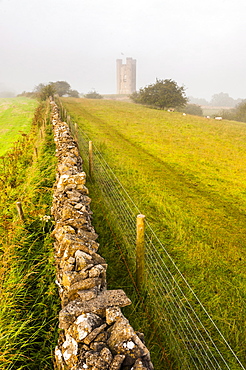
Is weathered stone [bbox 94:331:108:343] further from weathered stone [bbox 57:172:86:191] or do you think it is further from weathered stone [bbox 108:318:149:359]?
weathered stone [bbox 57:172:86:191]

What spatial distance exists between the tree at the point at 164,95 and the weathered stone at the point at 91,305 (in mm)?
47728

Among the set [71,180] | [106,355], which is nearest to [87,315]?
[106,355]

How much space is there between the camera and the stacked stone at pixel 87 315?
7.13ft

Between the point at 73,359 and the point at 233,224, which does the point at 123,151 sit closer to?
the point at 233,224

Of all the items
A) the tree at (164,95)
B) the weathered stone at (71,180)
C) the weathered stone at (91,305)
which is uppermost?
the tree at (164,95)

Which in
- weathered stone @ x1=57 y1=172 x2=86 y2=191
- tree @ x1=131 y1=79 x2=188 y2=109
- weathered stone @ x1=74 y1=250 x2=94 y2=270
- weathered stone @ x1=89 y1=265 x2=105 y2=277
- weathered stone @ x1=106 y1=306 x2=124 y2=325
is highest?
tree @ x1=131 y1=79 x2=188 y2=109

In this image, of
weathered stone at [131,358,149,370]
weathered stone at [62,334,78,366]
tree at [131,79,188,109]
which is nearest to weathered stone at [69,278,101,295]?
weathered stone at [62,334,78,366]

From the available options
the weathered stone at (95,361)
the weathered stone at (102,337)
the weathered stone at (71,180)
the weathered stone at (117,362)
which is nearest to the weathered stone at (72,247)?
the weathered stone at (102,337)

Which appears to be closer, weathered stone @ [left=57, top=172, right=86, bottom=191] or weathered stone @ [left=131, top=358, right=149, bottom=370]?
weathered stone @ [left=131, top=358, right=149, bottom=370]

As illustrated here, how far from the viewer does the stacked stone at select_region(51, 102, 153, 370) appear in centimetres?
217

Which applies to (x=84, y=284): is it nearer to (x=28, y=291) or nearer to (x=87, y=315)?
(x=87, y=315)

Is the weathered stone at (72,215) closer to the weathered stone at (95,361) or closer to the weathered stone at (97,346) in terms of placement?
the weathered stone at (97,346)

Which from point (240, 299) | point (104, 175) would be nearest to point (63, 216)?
point (240, 299)

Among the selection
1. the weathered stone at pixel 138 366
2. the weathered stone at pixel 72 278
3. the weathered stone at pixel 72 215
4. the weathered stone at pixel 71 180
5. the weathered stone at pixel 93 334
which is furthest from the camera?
the weathered stone at pixel 71 180
